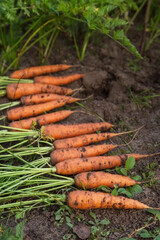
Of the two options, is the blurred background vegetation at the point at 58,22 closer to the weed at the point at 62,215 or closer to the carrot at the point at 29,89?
the carrot at the point at 29,89

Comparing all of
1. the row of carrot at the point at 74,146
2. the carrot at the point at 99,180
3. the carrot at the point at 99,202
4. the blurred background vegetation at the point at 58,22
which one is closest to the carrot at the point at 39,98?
the row of carrot at the point at 74,146

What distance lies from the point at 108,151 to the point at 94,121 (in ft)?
1.32

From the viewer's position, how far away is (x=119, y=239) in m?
1.86

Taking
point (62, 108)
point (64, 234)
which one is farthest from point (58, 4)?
point (64, 234)

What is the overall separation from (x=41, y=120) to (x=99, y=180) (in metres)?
0.96

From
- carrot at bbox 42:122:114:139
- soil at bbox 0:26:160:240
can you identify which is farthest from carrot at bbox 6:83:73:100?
carrot at bbox 42:122:114:139

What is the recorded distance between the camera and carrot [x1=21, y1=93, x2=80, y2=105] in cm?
297

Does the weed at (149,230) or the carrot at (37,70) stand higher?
the carrot at (37,70)

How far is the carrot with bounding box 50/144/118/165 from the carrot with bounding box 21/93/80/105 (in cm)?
76

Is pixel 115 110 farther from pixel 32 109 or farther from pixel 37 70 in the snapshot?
pixel 37 70

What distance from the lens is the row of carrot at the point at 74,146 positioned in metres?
2.09

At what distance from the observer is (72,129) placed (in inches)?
106

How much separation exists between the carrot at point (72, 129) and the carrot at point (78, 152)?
25cm

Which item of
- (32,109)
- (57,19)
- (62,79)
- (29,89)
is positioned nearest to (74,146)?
(32,109)
